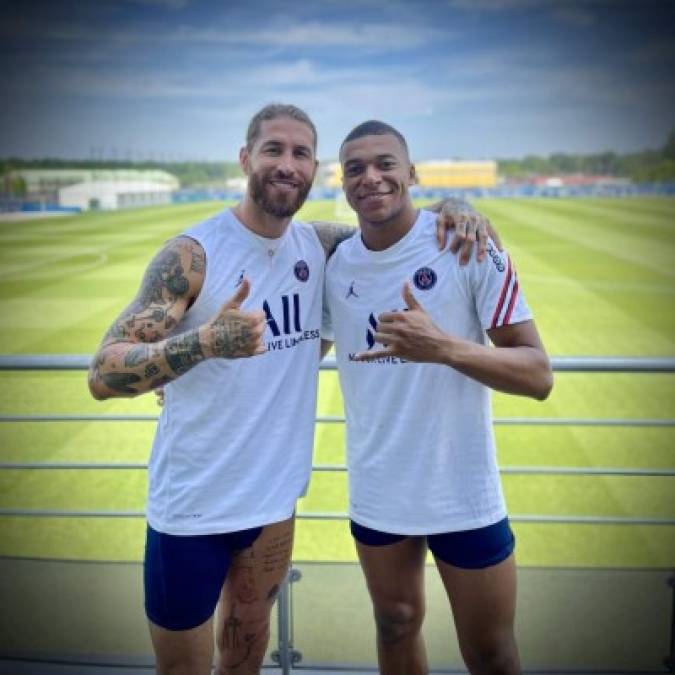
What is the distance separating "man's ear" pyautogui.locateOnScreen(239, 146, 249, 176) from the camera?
2398 millimetres

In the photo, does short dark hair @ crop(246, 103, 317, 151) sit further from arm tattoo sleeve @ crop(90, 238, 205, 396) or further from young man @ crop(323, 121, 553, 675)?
arm tattoo sleeve @ crop(90, 238, 205, 396)

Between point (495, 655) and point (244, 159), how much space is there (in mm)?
1873

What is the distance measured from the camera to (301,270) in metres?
2.30

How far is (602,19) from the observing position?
180 meters

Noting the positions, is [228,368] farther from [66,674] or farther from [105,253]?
[105,253]

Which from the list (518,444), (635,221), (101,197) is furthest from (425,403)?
(101,197)

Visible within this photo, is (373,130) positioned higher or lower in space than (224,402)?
higher

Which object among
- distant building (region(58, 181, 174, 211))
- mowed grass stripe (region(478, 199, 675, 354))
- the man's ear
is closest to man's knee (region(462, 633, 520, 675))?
the man's ear

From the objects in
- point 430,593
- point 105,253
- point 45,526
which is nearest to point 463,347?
point 430,593

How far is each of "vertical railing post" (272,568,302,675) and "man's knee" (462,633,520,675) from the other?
0.87 meters

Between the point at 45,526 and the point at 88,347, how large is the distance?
7.17 meters

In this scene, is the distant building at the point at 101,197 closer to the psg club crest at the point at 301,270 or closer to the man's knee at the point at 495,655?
the psg club crest at the point at 301,270

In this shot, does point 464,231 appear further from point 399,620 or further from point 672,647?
point 672,647

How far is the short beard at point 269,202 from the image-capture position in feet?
7.35
